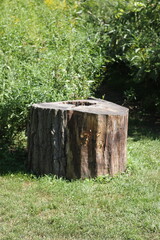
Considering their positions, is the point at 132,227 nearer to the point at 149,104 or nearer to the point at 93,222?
the point at 93,222

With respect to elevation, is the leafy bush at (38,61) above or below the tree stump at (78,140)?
above

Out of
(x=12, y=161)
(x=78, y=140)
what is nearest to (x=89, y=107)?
(x=78, y=140)

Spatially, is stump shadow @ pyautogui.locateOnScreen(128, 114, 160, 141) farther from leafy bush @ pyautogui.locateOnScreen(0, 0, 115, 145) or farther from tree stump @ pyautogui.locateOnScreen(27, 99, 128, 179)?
tree stump @ pyautogui.locateOnScreen(27, 99, 128, 179)

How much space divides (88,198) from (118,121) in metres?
1.10

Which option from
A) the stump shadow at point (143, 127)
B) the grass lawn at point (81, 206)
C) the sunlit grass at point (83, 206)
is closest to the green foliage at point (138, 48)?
the stump shadow at point (143, 127)

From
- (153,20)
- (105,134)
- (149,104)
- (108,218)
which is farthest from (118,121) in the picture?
(153,20)

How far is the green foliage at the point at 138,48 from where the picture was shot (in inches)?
323

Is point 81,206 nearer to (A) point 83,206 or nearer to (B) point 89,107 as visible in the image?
(A) point 83,206

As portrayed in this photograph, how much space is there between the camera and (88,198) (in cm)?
468

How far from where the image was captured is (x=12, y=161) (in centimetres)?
595

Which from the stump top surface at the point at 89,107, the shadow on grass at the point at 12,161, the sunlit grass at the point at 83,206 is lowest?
the sunlit grass at the point at 83,206

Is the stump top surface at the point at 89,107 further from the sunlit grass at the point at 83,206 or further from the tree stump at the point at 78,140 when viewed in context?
the sunlit grass at the point at 83,206


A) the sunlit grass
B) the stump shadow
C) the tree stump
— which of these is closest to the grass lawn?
the sunlit grass

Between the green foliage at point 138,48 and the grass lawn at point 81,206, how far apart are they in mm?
2827
